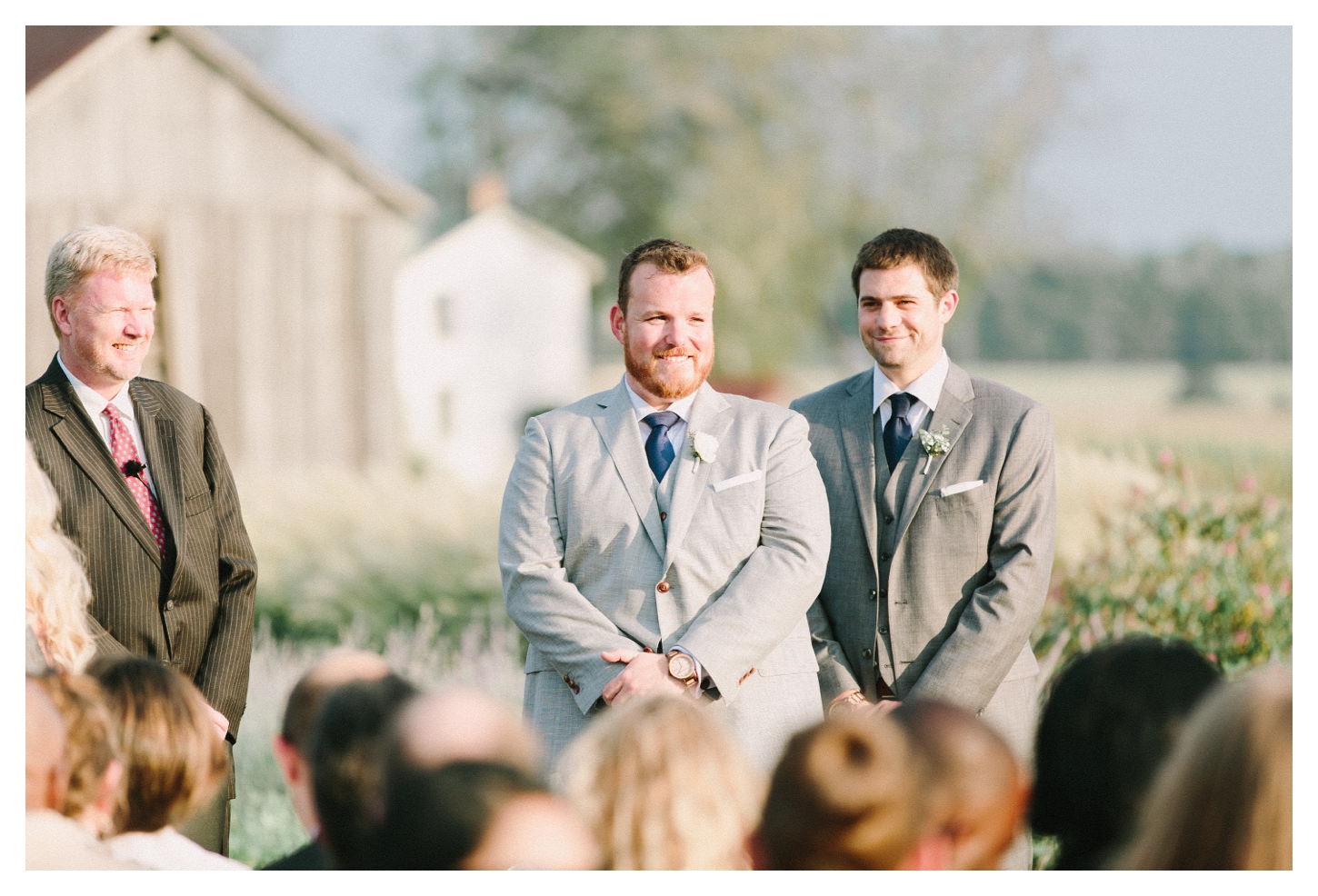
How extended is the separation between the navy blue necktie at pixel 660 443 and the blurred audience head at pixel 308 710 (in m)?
1.11

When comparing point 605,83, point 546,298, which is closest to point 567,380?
point 546,298

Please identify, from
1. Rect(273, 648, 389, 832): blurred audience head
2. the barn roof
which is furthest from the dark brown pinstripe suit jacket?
the barn roof

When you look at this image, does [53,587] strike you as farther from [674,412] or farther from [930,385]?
[930,385]

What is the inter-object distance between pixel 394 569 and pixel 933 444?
15.2 feet

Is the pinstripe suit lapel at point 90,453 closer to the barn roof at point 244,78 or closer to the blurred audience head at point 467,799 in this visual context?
the blurred audience head at point 467,799

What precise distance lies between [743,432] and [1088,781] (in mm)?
1355

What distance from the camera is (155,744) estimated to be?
251 cm

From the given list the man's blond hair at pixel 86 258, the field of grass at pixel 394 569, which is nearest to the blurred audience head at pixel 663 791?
the man's blond hair at pixel 86 258

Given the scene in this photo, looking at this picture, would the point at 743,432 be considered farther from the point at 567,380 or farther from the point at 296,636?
the point at 567,380

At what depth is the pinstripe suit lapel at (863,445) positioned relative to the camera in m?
3.44

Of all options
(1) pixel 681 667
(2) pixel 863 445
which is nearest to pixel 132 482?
(1) pixel 681 667

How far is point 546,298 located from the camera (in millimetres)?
20891

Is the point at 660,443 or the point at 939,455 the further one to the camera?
the point at 939,455

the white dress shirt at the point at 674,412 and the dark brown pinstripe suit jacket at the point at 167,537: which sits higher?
the white dress shirt at the point at 674,412
